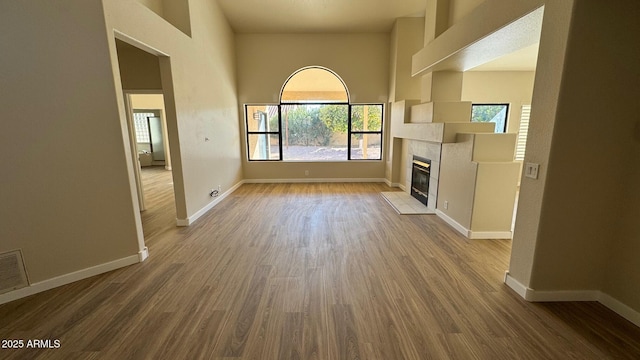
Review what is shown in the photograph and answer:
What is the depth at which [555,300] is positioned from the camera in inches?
87.6

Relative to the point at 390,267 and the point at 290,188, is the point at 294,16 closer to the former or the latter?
the point at 290,188

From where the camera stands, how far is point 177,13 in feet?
13.2

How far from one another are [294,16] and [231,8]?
128 centimetres

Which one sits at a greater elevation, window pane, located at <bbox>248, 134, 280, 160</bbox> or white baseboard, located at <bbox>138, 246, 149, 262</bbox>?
window pane, located at <bbox>248, 134, 280, 160</bbox>

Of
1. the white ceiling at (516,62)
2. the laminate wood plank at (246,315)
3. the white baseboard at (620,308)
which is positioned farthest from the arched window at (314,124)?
the white baseboard at (620,308)

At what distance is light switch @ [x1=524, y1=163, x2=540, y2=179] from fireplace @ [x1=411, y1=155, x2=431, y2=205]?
2.41 metres

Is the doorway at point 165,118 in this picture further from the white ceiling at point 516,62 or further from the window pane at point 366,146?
the white ceiling at point 516,62

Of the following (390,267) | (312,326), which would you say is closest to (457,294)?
(390,267)

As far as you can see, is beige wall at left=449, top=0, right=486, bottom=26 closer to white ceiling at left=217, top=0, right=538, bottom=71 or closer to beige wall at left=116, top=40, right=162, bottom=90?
white ceiling at left=217, top=0, right=538, bottom=71

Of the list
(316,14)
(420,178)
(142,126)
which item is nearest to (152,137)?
(142,126)

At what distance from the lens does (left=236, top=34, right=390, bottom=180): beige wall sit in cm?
628

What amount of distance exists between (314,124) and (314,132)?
205 millimetres

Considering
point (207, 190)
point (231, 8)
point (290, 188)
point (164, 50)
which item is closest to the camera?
point (164, 50)

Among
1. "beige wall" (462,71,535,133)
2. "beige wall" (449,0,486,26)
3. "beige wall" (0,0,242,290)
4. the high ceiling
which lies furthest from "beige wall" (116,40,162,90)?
"beige wall" (462,71,535,133)
